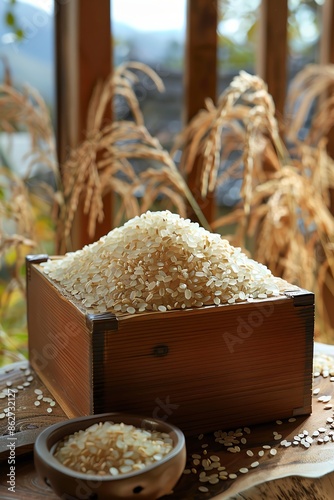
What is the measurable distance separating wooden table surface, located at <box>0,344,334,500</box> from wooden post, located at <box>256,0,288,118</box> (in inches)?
50.8

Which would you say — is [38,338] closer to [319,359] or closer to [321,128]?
[319,359]

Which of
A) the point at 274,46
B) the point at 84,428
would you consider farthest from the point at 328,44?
the point at 84,428

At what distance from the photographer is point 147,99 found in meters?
2.69

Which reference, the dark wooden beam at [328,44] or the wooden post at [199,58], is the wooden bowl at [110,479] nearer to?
the wooden post at [199,58]

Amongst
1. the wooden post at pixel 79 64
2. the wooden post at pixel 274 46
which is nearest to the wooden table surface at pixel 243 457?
the wooden post at pixel 79 64

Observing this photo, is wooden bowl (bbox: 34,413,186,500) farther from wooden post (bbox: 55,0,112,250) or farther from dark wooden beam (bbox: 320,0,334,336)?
dark wooden beam (bbox: 320,0,334,336)

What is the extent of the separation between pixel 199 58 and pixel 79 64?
1.32 feet

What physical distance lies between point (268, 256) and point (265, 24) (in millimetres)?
841

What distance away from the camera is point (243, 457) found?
1.08 m

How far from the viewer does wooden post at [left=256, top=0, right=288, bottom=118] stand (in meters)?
2.20

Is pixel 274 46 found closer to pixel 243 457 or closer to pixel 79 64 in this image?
pixel 79 64

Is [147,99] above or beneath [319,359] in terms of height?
above

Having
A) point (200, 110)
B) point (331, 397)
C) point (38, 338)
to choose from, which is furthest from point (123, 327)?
point (200, 110)

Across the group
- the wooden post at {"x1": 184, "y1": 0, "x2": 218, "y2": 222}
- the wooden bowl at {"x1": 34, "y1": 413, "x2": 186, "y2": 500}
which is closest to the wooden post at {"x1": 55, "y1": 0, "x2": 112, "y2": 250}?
the wooden post at {"x1": 184, "y1": 0, "x2": 218, "y2": 222}
